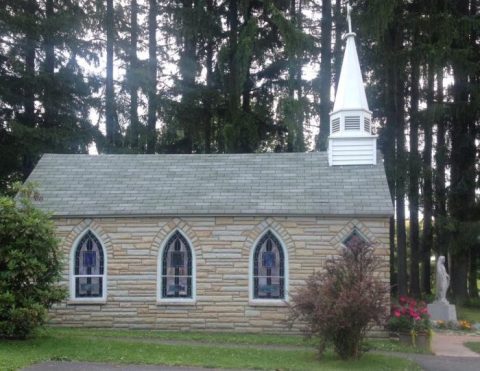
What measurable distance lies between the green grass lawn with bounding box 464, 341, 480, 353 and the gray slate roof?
3891 mm

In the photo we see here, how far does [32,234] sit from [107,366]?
3.98 m

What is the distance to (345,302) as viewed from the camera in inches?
458

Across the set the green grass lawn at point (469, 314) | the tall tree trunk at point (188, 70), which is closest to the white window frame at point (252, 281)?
the green grass lawn at point (469, 314)

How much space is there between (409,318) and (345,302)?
173 inches

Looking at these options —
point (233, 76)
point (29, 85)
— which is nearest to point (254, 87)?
point (233, 76)

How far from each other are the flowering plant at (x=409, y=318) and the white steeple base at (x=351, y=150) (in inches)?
200

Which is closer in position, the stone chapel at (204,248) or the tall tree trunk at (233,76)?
the stone chapel at (204,248)

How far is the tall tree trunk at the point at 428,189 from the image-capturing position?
88.5 feet

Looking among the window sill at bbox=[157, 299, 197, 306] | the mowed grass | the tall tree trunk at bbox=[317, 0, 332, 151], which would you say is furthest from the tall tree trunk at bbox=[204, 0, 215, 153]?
the mowed grass

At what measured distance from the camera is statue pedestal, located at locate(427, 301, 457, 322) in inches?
808

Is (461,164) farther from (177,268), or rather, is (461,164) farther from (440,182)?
(177,268)

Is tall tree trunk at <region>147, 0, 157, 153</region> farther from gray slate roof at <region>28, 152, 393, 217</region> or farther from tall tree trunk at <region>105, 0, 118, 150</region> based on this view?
gray slate roof at <region>28, 152, 393, 217</region>

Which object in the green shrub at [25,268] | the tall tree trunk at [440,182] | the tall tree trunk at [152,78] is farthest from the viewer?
the tall tree trunk at [152,78]

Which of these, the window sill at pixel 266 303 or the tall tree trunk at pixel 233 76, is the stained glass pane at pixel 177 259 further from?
the tall tree trunk at pixel 233 76
